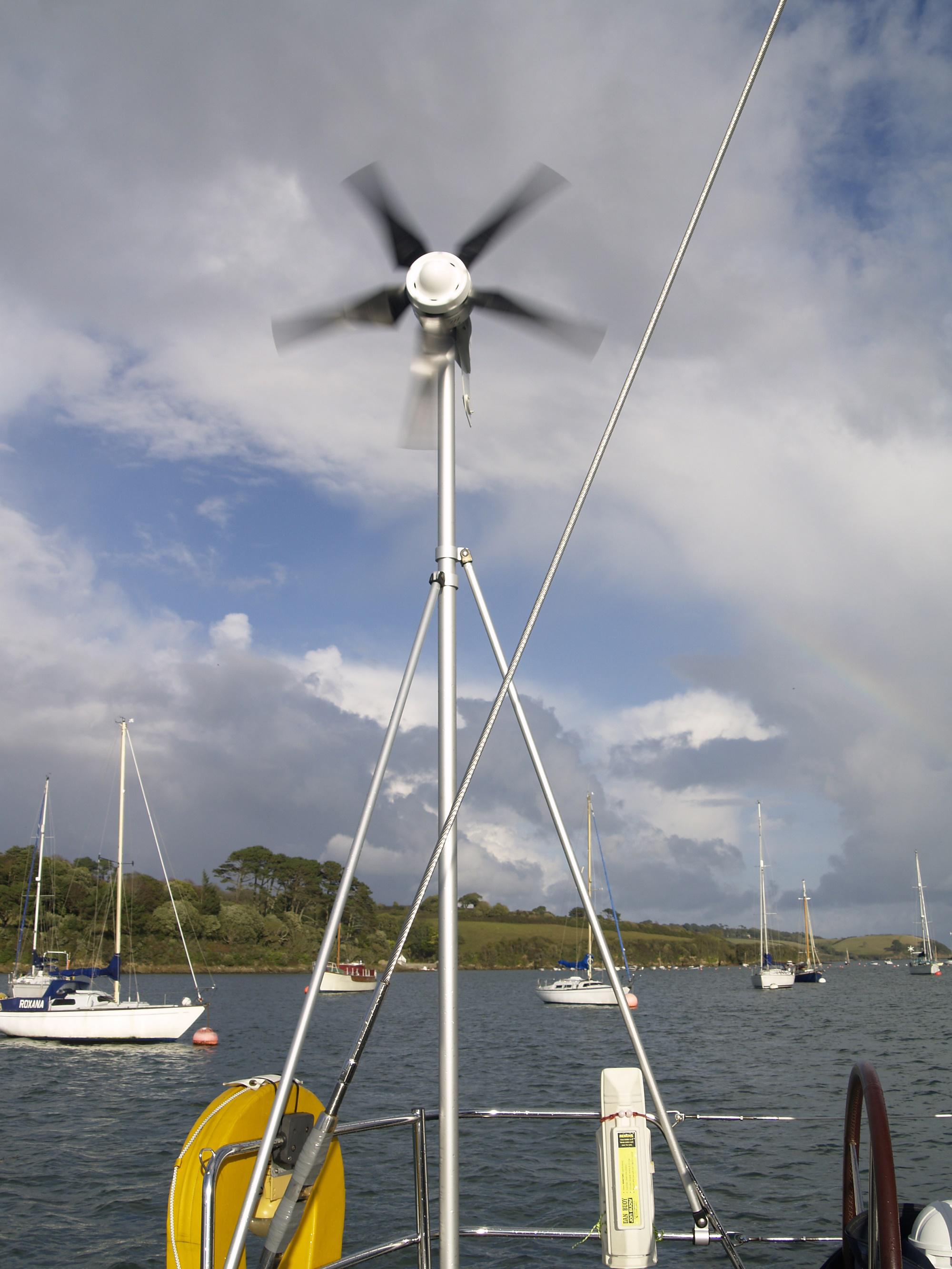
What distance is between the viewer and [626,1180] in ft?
19.1

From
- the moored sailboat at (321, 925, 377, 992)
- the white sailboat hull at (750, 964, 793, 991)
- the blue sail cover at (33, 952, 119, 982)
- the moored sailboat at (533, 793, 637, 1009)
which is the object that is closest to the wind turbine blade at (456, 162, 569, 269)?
the blue sail cover at (33, 952, 119, 982)

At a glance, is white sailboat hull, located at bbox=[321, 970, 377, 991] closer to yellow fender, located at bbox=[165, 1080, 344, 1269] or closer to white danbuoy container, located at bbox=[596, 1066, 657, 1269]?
yellow fender, located at bbox=[165, 1080, 344, 1269]

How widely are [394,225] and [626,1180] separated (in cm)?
700

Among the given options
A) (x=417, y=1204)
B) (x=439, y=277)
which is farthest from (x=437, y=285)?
(x=417, y=1204)

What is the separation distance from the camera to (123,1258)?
14430mm

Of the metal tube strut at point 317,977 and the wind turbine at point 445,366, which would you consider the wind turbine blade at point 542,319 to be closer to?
the wind turbine at point 445,366

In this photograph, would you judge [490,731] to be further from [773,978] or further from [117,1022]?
[773,978]

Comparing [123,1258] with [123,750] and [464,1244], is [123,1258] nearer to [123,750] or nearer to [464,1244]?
[464,1244]

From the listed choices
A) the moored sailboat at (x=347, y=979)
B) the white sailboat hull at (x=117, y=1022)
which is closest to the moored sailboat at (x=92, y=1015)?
the white sailboat hull at (x=117, y=1022)

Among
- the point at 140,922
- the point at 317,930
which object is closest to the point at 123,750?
the point at 140,922

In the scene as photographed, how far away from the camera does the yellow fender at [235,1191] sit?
570cm

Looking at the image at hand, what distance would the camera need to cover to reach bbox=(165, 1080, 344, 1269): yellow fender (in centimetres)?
570

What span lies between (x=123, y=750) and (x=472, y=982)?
113906 mm

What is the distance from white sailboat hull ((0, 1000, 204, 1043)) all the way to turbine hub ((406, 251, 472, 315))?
46114 millimetres
